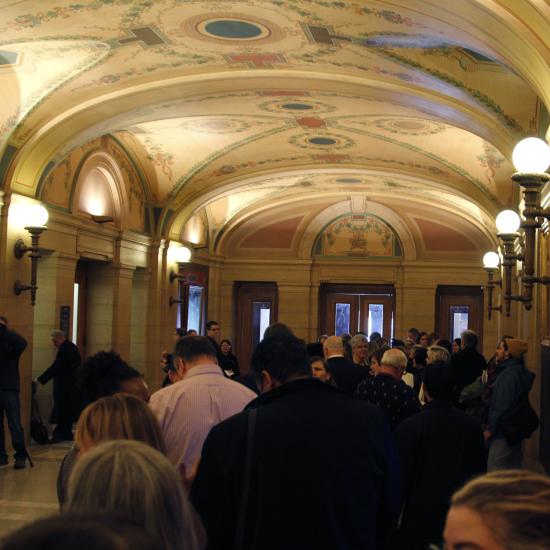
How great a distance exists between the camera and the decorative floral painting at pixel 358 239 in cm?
2072

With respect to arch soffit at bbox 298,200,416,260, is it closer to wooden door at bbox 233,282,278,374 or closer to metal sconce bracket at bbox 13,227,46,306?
wooden door at bbox 233,282,278,374

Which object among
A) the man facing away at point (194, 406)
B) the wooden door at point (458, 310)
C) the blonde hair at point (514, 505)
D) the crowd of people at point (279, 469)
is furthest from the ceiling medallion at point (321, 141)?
the blonde hair at point (514, 505)

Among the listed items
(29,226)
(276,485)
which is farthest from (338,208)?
(276,485)

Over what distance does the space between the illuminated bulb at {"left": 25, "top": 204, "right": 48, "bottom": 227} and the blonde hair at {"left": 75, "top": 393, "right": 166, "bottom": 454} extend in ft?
26.0

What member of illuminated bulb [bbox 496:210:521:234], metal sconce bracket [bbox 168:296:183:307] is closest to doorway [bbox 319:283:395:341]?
metal sconce bracket [bbox 168:296:183:307]

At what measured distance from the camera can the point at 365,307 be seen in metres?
21.1

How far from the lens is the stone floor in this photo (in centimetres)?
717

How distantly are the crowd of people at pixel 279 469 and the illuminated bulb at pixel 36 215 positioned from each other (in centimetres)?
527

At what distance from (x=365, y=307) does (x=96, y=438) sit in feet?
60.8

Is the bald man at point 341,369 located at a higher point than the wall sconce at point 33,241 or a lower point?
lower

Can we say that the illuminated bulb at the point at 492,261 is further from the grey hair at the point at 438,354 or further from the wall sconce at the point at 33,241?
the grey hair at the point at 438,354

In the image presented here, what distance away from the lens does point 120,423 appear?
2.69 meters

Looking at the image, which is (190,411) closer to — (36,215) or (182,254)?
(36,215)

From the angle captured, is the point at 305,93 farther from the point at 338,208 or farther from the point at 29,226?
the point at 338,208
